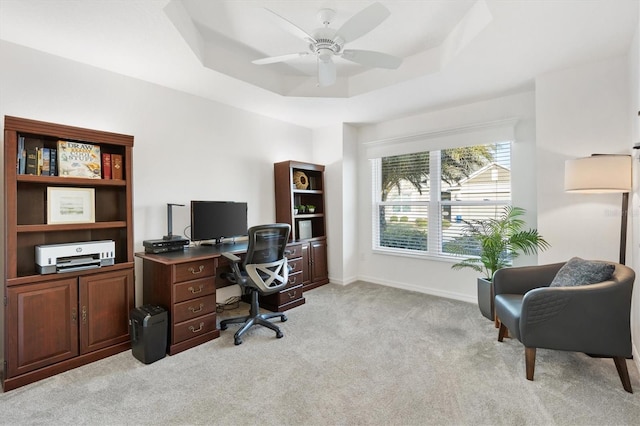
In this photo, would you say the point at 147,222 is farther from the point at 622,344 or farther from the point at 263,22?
the point at 622,344

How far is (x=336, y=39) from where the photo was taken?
219cm

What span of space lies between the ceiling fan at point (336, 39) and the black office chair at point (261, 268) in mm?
1432

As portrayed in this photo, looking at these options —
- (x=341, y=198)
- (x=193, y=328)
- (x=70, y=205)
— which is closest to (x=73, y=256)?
(x=70, y=205)

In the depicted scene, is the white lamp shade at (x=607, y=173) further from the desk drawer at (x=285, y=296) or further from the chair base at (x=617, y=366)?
the desk drawer at (x=285, y=296)

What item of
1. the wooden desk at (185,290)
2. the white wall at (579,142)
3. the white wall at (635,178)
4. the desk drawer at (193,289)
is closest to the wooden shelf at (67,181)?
the wooden desk at (185,290)

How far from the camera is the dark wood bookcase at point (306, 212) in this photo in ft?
13.8

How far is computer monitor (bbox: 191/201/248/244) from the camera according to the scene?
3.19 metres

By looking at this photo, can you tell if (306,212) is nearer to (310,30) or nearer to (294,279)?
(294,279)

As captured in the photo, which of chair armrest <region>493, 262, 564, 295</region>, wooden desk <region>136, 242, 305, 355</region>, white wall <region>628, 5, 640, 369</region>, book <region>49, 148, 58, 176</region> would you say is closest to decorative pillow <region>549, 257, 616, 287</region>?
chair armrest <region>493, 262, 564, 295</region>

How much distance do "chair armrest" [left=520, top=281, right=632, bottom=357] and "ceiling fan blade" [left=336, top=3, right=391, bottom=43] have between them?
2.05m

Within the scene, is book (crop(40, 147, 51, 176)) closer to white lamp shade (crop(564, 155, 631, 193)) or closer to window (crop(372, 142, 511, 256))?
window (crop(372, 142, 511, 256))

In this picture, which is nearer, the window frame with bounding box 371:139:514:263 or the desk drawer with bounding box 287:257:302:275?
the desk drawer with bounding box 287:257:302:275

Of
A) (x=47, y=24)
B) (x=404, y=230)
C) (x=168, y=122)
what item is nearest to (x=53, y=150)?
(x=47, y=24)

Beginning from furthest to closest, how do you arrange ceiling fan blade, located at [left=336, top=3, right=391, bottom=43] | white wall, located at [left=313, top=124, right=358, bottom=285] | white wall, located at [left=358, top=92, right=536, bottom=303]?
white wall, located at [left=313, top=124, right=358, bottom=285], white wall, located at [left=358, top=92, right=536, bottom=303], ceiling fan blade, located at [left=336, top=3, right=391, bottom=43]
